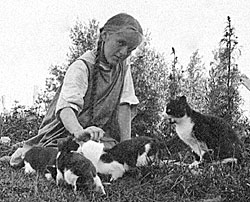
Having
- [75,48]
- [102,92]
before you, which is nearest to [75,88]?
[102,92]

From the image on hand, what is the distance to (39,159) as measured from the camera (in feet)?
12.7

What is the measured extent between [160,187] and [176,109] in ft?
3.07

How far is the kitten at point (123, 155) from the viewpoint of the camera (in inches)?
139

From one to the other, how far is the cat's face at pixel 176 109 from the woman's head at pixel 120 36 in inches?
22.2

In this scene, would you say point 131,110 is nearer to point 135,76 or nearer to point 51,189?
point 51,189

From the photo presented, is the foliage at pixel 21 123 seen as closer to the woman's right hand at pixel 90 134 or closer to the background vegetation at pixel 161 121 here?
the background vegetation at pixel 161 121

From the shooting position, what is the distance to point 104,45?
4.14m

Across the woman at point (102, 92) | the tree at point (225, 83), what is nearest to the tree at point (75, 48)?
the tree at point (225, 83)

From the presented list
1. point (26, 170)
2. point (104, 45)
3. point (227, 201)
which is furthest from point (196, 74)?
point (227, 201)

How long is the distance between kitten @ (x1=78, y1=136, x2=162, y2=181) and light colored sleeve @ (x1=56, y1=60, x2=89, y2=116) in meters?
0.47

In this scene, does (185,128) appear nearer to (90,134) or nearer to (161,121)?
(90,134)

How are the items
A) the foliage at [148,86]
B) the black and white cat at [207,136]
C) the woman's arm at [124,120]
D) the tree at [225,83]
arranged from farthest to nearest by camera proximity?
the foliage at [148,86] → the tree at [225,83] → the woman's arm at [124,120] → the black and white cat at [207,136]

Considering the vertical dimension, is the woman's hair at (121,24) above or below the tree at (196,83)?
above

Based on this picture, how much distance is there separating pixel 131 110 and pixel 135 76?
81.9 inches
